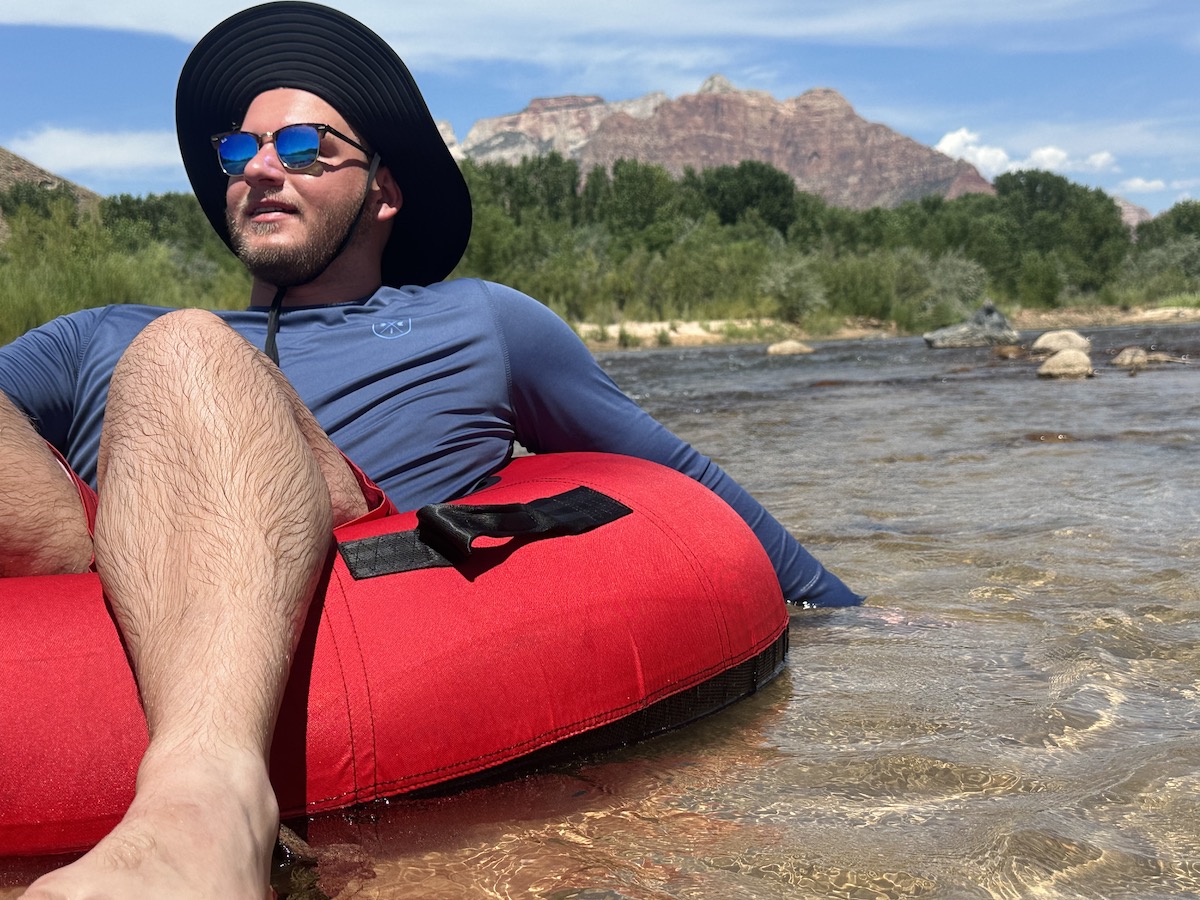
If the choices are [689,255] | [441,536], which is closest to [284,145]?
[441,536]

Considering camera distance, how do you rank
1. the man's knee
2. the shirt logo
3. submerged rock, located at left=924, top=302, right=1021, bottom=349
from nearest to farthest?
the man's knee < the shirt logo < submerged rock, located at left=924, top=302, right=1021, bottom=349

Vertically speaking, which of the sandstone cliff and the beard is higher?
the sandstone cliff

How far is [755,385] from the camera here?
1484cm

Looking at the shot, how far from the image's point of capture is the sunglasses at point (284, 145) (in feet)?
8.79

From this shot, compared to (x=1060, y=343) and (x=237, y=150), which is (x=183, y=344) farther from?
(x=1060, y=343)

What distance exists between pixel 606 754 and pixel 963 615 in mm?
1414

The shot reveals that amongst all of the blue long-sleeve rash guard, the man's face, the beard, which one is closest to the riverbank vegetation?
the man's face

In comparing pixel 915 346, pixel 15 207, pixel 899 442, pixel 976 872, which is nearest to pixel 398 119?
pixel 976 872

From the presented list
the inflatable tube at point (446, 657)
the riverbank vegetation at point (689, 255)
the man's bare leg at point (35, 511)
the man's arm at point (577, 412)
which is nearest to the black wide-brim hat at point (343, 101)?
the man's arm at point (577, 412)

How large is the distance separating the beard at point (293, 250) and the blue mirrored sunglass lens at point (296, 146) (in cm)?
12

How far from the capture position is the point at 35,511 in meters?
2.00

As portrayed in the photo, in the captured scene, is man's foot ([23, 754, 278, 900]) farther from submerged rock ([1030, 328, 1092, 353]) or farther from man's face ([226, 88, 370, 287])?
submerged rock ([1030, 328, 1092, 353])

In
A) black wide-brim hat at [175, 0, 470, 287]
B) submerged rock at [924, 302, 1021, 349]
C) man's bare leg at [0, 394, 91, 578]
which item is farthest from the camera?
submerged rock at [924, 302, 1021, 349]

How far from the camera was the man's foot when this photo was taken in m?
1.16
